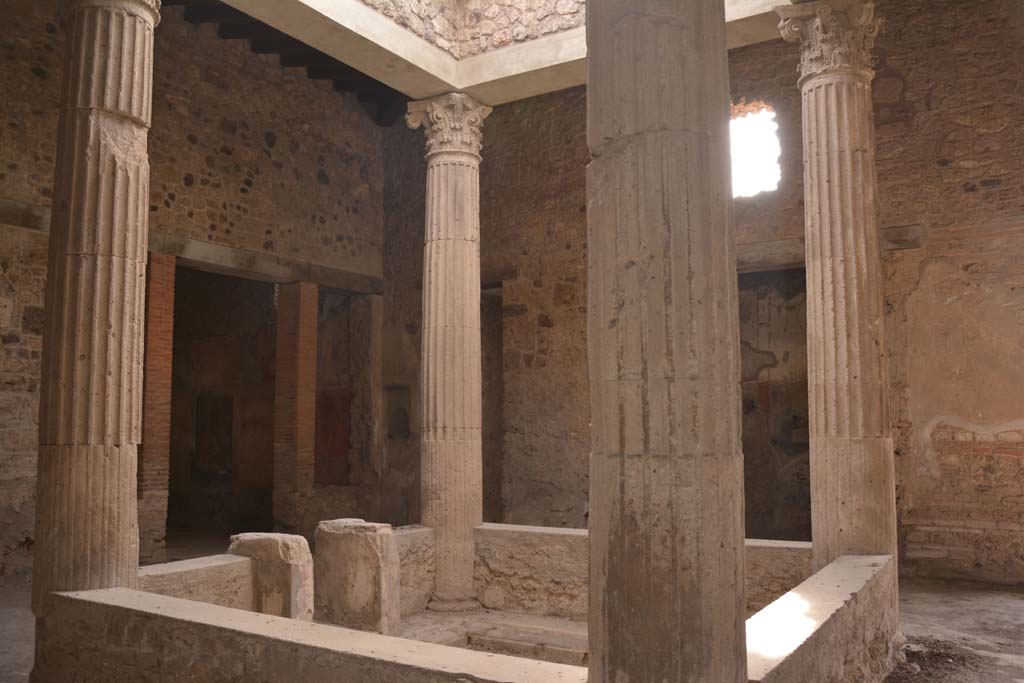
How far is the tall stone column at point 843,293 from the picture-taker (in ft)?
18.5

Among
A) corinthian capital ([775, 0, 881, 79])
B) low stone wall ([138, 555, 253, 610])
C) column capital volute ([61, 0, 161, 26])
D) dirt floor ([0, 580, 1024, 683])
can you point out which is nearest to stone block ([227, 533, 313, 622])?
low stone wall ([138, 555, 253, 610])

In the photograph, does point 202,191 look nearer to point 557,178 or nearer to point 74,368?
Result: point 557,178

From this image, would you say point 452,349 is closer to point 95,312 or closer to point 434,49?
point 434,49

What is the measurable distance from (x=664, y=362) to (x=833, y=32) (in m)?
4.34

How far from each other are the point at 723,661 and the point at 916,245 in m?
7.47

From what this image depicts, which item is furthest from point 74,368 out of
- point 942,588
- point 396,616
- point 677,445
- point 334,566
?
point 942,588

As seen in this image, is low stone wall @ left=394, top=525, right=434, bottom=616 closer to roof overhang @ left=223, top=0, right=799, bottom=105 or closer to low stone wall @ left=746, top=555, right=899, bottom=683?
low stone wall @ left=746, top=555, right=899, bottom=683

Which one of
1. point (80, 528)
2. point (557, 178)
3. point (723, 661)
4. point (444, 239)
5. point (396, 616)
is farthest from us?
point (557, 178)

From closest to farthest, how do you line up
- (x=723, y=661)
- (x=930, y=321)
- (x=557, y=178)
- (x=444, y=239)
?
(x=723, y=661)
(x=444, y=239)
(x=930, y=321)
(x=557, y=178)

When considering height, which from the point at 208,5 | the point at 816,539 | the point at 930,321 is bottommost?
the point at 816,539

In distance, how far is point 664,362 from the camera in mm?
2779

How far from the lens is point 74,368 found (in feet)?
15.5

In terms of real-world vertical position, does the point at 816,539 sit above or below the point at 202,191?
below

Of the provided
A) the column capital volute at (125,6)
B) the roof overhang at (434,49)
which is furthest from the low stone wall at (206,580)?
the roof overhang at (434,49)
